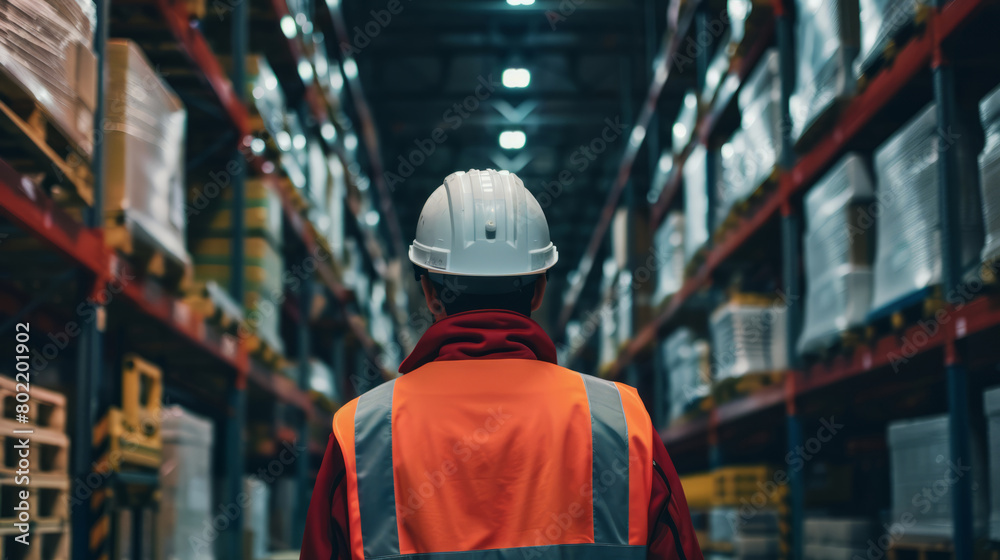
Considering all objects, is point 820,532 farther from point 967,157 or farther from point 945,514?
point 967,157

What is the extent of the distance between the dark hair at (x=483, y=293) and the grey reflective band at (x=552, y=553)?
54 cm

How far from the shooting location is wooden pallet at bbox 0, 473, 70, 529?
3.30 metres

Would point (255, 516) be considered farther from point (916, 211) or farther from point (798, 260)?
point (916, 211)

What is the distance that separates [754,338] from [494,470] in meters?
4.90

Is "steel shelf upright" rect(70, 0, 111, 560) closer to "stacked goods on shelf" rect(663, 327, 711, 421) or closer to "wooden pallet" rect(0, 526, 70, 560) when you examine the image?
"wooden pallet" rect(0, 526, 70, 560)

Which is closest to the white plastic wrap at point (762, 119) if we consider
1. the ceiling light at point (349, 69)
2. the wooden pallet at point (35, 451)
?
the wooden pallet at point (35, 451)

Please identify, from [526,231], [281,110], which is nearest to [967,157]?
[526,231]

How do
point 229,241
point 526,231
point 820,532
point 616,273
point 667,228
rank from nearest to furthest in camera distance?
point 526,231, point 820,532, point 229,241, point 667,228, point 616,273

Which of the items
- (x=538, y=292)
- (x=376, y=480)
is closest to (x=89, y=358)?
(x=538, y=292)

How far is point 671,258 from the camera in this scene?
9.17 meters

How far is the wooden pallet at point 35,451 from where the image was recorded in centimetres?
324

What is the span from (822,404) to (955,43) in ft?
8.86

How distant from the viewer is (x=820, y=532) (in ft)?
17.9

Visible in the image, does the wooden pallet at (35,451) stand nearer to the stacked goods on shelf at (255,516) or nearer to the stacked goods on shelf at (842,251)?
the stacked goods on shelf at (255,516)
